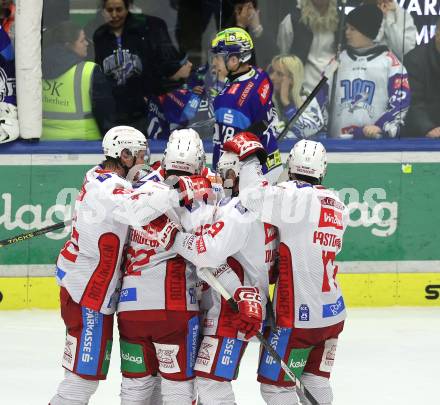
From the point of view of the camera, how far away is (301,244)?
524 centimetres

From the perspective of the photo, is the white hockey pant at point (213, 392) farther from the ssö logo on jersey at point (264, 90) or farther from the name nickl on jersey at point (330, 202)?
the ssö logo on jersey at point (264, 90)

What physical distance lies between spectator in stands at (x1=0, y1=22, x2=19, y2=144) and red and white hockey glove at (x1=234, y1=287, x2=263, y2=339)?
3.27m

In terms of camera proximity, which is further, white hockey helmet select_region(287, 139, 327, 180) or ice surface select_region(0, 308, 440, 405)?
ice surface select_region(0, 308, 440, 405)

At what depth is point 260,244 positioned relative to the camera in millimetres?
5254

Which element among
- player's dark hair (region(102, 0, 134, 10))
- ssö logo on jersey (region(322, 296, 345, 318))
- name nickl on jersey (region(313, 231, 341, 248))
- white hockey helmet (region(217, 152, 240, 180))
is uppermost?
player's dark hair (region(102, 0, 134, 10))

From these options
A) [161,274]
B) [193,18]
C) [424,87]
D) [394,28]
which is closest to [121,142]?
[161,274]

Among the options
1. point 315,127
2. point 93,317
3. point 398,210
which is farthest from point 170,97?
point 93,317

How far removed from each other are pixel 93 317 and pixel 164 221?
514 millimetres

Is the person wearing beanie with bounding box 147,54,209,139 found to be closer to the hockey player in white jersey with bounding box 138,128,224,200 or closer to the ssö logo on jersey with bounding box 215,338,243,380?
the hockey player in white jersey with bounding box 138,128,224,200

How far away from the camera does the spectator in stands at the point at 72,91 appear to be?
27.1 feet

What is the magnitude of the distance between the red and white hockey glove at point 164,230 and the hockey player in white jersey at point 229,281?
0.09ft

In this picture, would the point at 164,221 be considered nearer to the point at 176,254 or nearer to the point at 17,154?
the point at 176,254

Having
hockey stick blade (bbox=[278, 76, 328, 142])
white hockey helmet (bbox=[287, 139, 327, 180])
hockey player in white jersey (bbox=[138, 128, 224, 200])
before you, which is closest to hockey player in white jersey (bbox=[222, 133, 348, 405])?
white hockey helmet (bbox=[287, 139, 327, 180])

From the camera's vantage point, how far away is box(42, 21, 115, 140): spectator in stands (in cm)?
827
